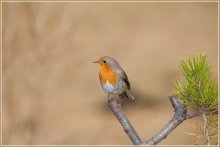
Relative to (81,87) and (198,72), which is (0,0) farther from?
(81,87)

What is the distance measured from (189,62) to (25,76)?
344 cm

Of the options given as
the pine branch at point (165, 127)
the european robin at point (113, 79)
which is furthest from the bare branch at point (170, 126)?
the european robin at point (113, 79)

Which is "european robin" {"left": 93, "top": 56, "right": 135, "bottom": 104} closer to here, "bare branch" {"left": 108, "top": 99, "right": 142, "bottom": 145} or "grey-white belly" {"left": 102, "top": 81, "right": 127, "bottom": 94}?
"grey-white belly" {"left": 102, "top": 81, "right": 127, "bottom": 94}

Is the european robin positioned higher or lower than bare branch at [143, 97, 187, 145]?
higher

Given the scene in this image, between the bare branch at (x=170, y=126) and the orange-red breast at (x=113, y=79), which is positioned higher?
the orange-red breast at (x=113, y=79)

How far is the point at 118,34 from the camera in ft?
38.1

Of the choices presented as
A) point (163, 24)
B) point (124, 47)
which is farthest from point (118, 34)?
point (163, 24)

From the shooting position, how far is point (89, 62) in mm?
10266

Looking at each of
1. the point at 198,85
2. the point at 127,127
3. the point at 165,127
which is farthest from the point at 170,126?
the point at 198,85

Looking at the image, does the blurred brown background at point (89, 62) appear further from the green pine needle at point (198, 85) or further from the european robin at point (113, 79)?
the green pine needle at point (198, 85)

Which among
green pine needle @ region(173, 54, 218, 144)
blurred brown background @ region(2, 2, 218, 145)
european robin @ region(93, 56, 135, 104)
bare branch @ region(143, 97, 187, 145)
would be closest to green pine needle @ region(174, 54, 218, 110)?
green pine needle @ region(173, 54, 218, 144)

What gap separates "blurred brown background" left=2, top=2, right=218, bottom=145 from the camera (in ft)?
16.0

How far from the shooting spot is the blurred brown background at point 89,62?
488 cm

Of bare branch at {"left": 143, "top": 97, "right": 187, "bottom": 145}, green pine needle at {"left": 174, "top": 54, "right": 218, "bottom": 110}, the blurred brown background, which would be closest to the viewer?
bare branch at {"left": 143, "top": 97, "right": 187, "bottom": 145}
